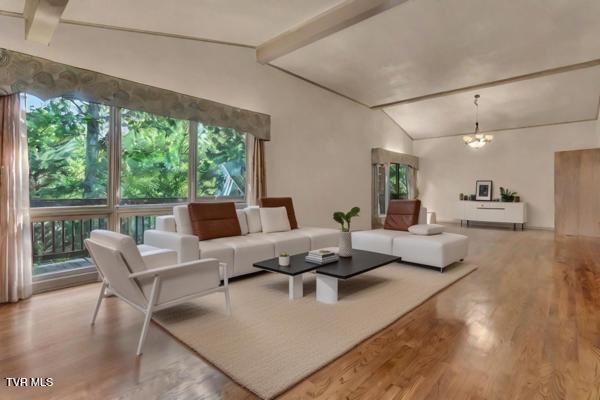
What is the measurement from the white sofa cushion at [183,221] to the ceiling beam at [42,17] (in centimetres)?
220

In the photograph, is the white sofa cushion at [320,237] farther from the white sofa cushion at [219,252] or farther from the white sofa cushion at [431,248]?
the white sofa cushion at [219,252]

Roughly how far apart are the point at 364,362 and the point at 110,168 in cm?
381

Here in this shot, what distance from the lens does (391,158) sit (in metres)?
9.25

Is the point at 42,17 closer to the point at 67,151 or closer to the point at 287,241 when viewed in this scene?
the point at 67,151

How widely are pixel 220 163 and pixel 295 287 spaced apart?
296 cm

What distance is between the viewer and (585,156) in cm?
739

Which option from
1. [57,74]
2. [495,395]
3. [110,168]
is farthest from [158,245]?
[495,395]

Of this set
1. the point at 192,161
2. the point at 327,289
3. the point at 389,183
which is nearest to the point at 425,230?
the point at 327,289

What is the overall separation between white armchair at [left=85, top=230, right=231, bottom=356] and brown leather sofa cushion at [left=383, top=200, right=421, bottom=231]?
11.5 ft

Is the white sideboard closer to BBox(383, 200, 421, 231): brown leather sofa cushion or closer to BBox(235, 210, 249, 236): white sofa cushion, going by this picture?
BBox(383, 200, 421, 231): brown leather sofa cushion

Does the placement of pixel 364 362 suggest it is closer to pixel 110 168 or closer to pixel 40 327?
pixel 40 327

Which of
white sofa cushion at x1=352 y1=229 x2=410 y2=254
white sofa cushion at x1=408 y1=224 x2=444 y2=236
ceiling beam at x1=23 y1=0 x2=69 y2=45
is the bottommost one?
white sofa cushion at x1=352 y1=229 x2=410 y2=254

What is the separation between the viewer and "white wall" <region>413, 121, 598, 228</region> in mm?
8398

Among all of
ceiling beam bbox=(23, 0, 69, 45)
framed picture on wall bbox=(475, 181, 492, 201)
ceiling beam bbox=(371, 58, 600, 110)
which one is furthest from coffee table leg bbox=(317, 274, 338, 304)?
framed picture on wall bbox=(475, 181, 492, 201)
